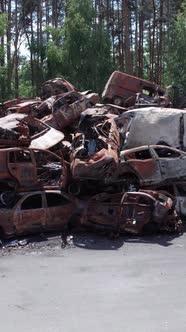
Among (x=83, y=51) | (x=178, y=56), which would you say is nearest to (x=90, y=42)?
(x=83, y=51)

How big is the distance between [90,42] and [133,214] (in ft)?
95.3

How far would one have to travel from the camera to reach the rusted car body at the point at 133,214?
39.8 feet

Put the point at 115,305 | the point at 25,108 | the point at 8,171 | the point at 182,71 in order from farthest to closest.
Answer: the point at 182,71 < the point at 25,108 < the point at 8,171 < the point at 115,305

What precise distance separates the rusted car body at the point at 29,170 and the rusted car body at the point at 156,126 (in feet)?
9.60

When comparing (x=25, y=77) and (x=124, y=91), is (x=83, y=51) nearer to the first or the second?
(x=25, y=77)

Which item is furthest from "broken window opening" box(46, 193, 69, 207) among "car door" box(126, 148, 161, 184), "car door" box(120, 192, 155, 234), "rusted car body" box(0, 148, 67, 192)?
"car door" box(126, 148, 161, 184)

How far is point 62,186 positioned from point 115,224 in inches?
63.1

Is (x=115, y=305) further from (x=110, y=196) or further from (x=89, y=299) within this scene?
(x=110, y=196)

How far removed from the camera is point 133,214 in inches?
482

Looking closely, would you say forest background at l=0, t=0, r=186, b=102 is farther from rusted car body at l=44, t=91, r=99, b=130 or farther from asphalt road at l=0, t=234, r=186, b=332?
asphalt road at l=0, t=234, r=186, b=332

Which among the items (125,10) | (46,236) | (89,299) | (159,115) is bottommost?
(46,236)

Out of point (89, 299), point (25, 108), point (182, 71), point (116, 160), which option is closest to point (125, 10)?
point (182, 71)

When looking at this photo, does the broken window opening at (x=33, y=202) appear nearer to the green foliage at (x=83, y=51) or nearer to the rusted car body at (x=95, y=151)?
the rusted car body at (x=95, y=151)

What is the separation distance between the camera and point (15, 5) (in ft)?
180
